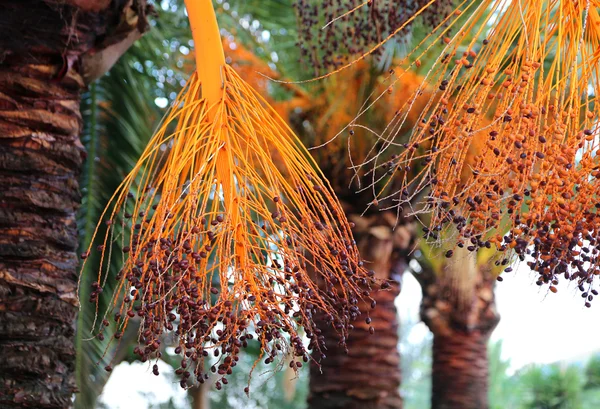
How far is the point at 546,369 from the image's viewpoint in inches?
499

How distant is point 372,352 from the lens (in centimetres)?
488

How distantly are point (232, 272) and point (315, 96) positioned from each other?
10.7 feet

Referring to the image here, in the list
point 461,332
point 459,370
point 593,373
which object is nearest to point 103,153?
point 461,332

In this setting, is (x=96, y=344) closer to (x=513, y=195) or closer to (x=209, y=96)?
(x=209, y=96)

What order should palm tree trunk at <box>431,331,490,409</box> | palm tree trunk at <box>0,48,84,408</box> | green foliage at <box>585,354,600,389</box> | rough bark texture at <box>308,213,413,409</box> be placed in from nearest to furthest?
palm tree trunk at <box>0,48,84,408</box> < rough bark texture at <box>308,213,413,409</box> < palm tree trunk at <box>431,331,490,409</box> < green foliage at <box>585,354,600,389</box>

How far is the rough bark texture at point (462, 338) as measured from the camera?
23.2 ft

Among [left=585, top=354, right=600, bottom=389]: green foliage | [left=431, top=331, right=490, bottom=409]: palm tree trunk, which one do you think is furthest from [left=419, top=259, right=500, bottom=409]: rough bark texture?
[left=585, top=354, right=600, bottom=389]: green foliage

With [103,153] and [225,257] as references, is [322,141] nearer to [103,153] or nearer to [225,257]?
[103,153]

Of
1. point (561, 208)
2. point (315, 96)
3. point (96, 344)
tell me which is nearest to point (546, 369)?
point (315, 96)

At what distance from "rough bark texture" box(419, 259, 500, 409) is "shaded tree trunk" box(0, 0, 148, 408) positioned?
504 centimetres

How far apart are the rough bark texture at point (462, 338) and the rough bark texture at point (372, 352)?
221 cm

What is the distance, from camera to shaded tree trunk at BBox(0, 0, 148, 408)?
2.32 metres

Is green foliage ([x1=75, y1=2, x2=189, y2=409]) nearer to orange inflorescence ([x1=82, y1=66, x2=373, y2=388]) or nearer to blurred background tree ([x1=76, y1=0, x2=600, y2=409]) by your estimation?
blurred background tree ([x1=76, y1=0, x2=600, y2=409])

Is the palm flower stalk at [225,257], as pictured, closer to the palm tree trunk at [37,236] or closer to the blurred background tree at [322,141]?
the palm tree trunk at [37,236]
